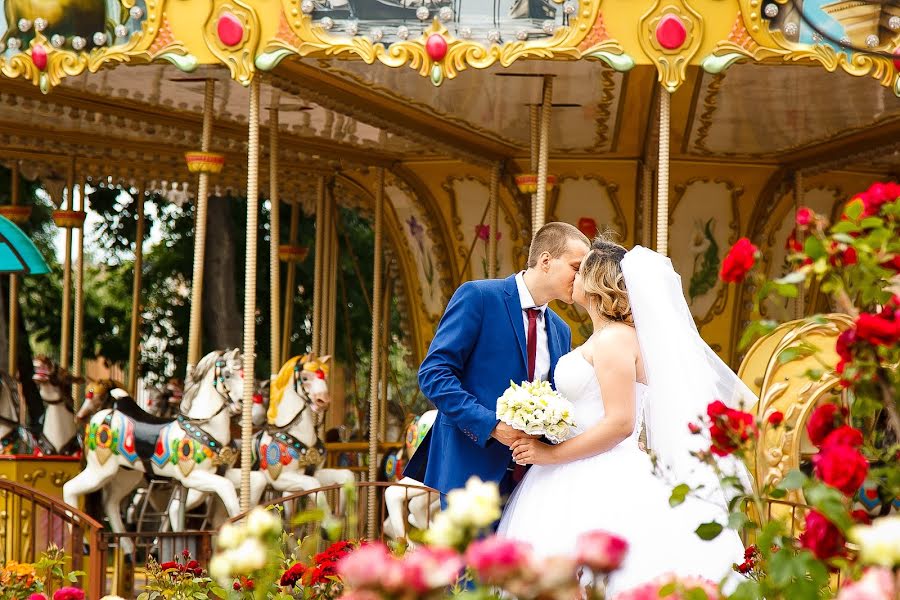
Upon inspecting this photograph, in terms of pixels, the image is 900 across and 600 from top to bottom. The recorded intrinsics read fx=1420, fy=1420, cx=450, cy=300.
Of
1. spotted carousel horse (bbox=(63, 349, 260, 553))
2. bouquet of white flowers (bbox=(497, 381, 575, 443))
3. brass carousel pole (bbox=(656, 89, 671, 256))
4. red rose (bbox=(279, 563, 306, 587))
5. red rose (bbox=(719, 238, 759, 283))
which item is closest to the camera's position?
red rose (bbox=(719, 238, 759, 283))

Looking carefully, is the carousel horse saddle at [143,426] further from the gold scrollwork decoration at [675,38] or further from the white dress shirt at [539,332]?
the white dress shirt at [539,332]

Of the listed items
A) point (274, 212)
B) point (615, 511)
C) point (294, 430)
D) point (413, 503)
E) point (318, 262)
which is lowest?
point (413, 503)

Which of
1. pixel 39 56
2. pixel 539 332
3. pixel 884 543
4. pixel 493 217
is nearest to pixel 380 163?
pixel 493 217

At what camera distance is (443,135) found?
37.9 feet

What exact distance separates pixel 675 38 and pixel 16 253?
13.1ft

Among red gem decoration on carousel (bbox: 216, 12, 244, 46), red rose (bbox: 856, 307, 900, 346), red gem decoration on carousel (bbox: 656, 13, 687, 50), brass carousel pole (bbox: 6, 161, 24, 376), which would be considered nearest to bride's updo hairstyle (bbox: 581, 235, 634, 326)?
red rose (bbox: 856, 307, 900, 346)

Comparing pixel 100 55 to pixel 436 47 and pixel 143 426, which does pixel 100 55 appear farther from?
pixel 143 426

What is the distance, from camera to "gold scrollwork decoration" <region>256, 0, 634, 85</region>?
8008mm

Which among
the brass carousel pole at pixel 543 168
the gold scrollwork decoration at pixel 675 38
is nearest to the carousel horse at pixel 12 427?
the brass carousel pole at pixel 543 168

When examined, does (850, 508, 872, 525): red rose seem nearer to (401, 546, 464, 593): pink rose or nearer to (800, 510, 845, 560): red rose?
(800, 510, 845, 560): red rose

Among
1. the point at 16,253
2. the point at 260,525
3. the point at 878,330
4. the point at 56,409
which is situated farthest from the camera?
the point at 56,409

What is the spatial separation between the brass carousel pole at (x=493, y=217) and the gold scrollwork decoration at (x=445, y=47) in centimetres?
363

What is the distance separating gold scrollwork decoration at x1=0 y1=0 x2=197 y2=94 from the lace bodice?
176 inches

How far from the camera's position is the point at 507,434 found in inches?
177
